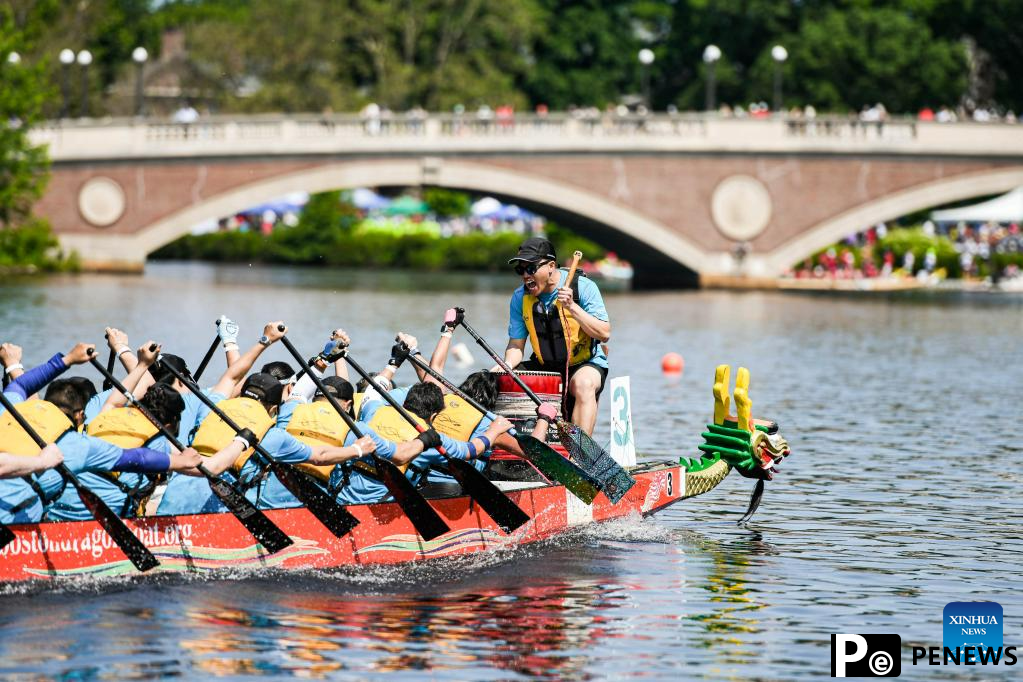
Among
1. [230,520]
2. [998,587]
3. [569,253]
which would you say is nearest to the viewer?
[230,520]

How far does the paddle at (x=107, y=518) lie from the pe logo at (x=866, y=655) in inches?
168

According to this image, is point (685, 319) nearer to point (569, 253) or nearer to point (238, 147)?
point (238, 147)

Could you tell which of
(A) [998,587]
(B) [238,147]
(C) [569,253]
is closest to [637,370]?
(A) [998,587]

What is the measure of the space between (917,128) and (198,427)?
1566 inches

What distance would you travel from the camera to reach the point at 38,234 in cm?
4697

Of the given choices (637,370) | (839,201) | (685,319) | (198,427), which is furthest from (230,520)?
(839,201)

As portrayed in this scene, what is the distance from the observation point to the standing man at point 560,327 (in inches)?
559

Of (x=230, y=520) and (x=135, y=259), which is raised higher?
(x=135, y=259)

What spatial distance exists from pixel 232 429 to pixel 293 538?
2.79ft

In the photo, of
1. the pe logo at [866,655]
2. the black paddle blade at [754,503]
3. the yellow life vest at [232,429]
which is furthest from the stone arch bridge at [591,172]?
the pe logo at [866,655]

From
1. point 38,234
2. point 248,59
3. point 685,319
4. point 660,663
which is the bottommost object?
point 660,663

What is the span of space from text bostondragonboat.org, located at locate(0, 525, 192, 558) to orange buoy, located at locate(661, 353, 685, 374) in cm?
1696

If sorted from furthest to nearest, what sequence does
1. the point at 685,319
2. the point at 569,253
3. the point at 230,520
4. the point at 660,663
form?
the point at 569,253, the point at 685,319, the point at 230,520, the point at 660,663

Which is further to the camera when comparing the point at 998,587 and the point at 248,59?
the point at 248,59
